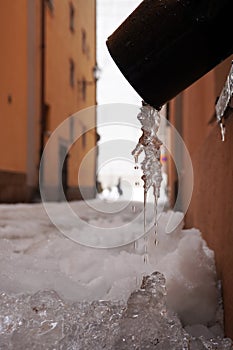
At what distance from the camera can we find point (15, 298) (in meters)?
0.93

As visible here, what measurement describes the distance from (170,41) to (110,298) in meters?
0.65

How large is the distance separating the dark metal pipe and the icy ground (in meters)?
0.43

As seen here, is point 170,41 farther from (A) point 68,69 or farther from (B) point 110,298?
(A) point 68,69

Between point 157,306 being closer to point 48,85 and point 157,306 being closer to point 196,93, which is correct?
point 196,93

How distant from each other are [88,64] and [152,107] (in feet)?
29.7

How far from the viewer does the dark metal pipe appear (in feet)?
2.44

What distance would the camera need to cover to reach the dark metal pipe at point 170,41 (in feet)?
2.44

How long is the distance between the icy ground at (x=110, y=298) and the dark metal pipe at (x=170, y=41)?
16.8 inches

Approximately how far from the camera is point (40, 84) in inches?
241

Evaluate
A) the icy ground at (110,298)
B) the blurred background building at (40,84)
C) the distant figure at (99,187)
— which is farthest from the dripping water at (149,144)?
the distant figure at (99,187)

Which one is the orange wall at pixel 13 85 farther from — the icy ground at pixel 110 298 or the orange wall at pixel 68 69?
the icy ground at pixel 110 298

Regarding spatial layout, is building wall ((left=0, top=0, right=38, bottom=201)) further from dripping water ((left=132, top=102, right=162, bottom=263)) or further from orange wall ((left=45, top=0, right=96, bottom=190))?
dripping water ((left=132, top=102, right=162, bottom=263))

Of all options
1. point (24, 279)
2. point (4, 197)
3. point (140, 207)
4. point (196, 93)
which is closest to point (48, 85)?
point (4, 197)

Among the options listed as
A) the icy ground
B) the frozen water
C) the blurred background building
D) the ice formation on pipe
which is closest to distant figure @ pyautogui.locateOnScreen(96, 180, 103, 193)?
the blurred background building
